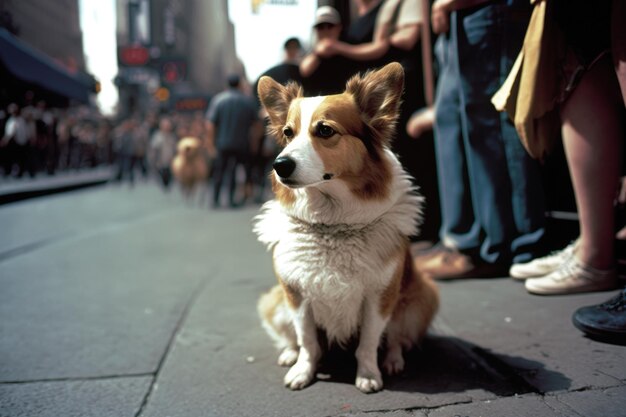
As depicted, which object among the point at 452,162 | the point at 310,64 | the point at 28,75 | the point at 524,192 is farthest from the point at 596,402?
the point at 28,75

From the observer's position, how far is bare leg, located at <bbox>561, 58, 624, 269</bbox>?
7.47 ft

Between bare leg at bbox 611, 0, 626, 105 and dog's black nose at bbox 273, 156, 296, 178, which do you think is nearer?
→ dog's black nose at bbox 273, 156, 296, 178

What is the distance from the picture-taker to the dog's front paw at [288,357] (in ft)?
6.72

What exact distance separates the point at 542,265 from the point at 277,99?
1.86 metres

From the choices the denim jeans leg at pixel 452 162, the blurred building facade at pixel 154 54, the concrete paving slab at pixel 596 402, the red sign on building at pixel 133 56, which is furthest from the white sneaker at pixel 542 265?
the red sign on building at pixel 133 56

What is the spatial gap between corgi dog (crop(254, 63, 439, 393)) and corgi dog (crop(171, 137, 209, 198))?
350 inches

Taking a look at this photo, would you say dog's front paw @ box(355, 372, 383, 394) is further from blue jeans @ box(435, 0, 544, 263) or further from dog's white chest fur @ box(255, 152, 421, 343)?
blue jeans @ box(435, 0, 544, 263)

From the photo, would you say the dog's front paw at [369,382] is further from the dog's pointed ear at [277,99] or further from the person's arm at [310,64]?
the person's arm at [310,64]

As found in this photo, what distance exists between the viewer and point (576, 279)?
2451 millimetres

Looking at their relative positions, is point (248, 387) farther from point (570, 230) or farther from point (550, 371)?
point (570, 230)

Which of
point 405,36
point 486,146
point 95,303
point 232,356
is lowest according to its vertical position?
point 95,303

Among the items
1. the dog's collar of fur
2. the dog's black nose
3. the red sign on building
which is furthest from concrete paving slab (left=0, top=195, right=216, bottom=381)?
the red sign on building

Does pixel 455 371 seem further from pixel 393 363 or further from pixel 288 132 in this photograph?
pixel 288 132

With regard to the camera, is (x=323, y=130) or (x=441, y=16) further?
(x=441, y=16)
